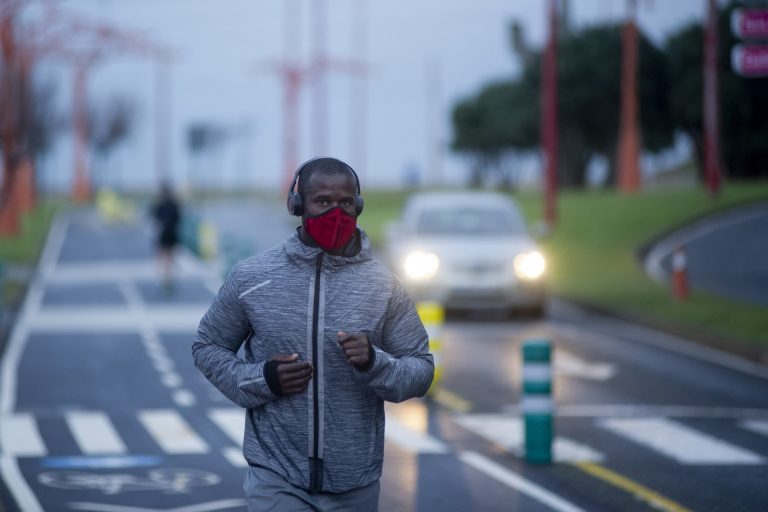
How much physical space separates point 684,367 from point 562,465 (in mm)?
7556

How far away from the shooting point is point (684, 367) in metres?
18.9

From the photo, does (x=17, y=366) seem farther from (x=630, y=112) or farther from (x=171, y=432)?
(x=630, y=112)

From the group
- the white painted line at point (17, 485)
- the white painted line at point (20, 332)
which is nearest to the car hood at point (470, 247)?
the white painted line at point (20, 332)

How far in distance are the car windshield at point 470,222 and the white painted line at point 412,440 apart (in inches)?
462

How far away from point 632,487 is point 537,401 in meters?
1.10

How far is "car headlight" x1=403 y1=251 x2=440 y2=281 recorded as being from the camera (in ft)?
78.9

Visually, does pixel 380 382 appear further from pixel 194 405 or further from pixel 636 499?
pixel 194 405

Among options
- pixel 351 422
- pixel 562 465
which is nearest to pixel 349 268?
pixel 351 422

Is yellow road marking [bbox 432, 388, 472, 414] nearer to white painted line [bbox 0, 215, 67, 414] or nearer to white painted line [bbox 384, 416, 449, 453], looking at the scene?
white painted line [bbox 384, 416, 449, 453]

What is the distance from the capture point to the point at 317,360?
5.27m

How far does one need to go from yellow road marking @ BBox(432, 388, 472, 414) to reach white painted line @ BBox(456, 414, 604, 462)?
485 mm

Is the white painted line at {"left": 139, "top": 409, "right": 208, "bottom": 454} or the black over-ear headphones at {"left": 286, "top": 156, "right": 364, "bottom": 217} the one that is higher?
the black over-ear headphones at {"left": 286, "top": 156, "right": 364, "bottom": 217}

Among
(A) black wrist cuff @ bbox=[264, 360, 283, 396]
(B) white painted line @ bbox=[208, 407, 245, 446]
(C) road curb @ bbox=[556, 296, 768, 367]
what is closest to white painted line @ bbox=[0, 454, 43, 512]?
(B) white painted line @ bbox=[208, 407, 245, 446]

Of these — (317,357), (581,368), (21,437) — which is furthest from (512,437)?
(317,357)
